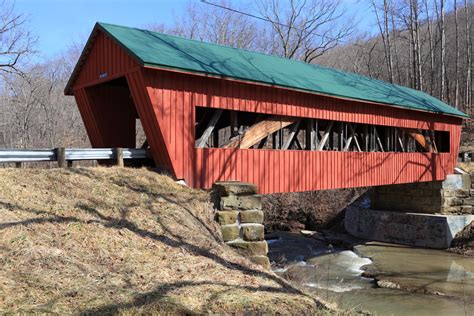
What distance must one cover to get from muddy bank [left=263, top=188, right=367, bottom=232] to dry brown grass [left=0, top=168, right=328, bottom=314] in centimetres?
1679

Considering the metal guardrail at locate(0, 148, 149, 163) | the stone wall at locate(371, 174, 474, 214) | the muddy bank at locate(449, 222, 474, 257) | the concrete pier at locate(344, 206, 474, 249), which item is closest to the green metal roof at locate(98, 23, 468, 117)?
the metal guardrail at locate(0, 148, 149, 163)

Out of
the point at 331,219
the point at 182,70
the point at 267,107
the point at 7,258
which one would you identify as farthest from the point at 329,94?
the point at 331,219

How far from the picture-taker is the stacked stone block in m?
7.32

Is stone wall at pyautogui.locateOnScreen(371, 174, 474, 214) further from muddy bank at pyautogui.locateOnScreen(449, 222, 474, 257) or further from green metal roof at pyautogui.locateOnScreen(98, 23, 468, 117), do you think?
green metal roof at pyautogui.locateOnScreen(98, 23, 468, 117)

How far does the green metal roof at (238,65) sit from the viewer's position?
875cm

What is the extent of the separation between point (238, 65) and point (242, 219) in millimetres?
4337

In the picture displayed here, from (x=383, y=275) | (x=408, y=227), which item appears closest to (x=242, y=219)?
(x=383, y=275)

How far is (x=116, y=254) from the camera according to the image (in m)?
5.17

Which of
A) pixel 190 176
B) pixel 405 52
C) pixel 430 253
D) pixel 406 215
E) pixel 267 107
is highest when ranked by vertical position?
pixel 405 52

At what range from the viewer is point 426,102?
1694cm

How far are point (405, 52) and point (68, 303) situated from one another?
55200 mm

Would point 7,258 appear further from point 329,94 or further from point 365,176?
point 365,176

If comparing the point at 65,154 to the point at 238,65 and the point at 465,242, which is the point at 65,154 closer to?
the point at 238,65

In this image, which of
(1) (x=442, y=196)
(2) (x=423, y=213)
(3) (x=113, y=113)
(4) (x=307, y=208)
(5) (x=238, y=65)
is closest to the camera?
(5) (x=238, y=65)
